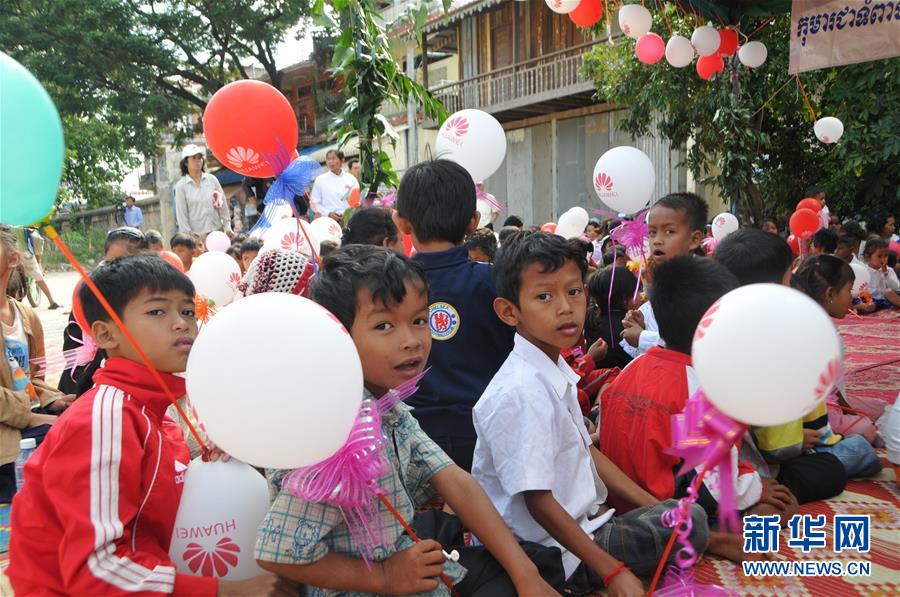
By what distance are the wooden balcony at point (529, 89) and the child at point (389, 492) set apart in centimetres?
1064

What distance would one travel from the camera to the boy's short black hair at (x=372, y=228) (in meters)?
2.81

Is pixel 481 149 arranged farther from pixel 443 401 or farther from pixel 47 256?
pixel 47 256

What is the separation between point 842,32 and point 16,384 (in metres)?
4.43

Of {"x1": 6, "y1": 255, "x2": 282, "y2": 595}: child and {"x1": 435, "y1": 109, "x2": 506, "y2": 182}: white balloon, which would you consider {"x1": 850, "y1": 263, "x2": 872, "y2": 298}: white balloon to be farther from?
{"x1": 6, "y1": 255, "x2": 282, "y2": 595}: child

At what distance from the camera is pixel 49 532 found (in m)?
1.32

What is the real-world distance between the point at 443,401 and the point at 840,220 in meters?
9.00

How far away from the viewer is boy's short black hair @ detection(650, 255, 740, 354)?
197 cm

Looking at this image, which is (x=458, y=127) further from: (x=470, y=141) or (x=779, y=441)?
(x=779, y=441)

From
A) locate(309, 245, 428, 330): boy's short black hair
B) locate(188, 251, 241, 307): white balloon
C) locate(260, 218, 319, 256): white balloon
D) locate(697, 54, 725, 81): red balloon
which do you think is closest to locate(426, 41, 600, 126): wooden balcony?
locate(697, 54, 725, 81): red balloon

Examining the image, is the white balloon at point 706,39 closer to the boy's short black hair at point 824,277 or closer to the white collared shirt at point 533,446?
the boy's short black hair at point 824,277

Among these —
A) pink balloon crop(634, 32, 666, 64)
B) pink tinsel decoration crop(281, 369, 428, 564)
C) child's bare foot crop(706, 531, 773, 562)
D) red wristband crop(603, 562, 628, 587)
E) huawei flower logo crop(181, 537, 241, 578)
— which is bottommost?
child's bare foot crop(706, 531, 773, 562)

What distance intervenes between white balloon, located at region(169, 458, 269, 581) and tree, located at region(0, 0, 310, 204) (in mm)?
14665

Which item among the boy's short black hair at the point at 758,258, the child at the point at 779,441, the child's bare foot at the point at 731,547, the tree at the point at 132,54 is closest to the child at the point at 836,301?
the child at the point at 779,441

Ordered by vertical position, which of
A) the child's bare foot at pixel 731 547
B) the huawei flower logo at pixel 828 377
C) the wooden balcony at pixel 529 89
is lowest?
the child's bare foot at pixel 731 547
